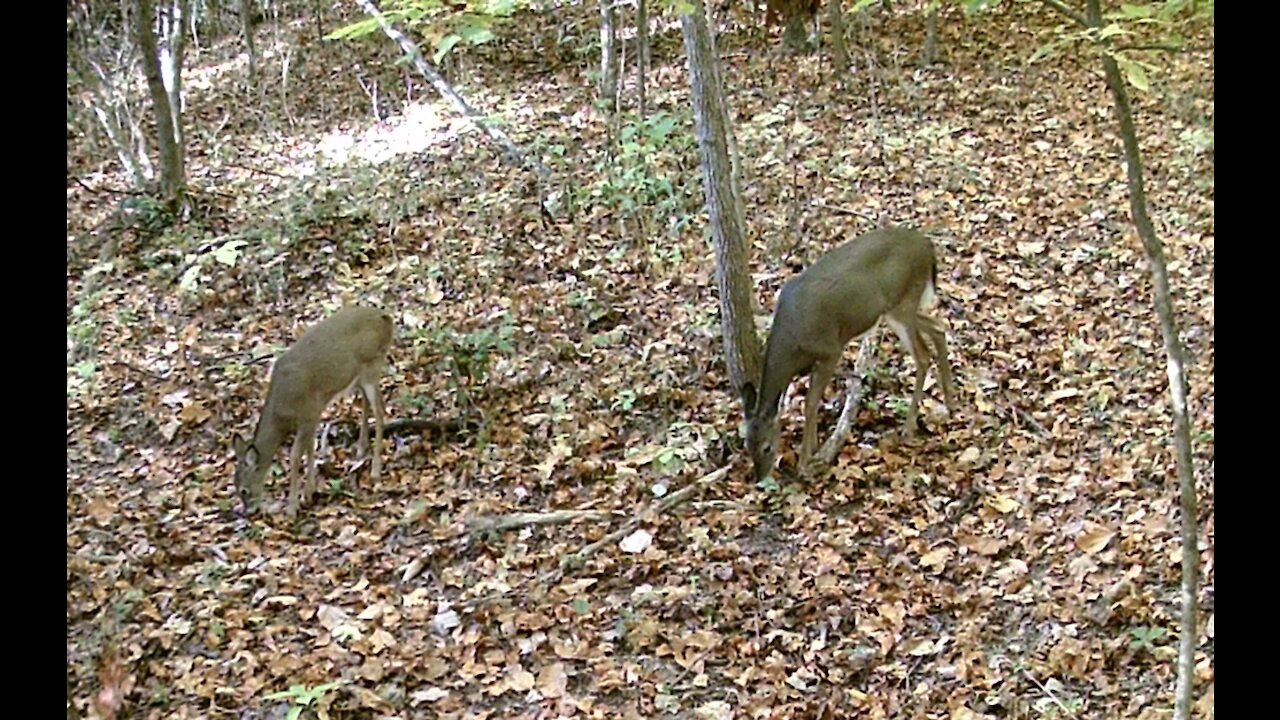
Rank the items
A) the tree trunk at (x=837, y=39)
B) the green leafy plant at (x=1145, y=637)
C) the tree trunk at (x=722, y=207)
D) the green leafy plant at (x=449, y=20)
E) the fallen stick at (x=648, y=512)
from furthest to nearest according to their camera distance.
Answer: the tree trunk at (x=837, y=39), the tree trunk at (x=722, y=207), the fallen stick at (x=648, y=512), the green leafy plant at (x=449, y=20), the green leafy plant at (x=1145, y=637)

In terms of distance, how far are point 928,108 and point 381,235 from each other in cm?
698

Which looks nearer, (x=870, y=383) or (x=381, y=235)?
(x=870, y=383)

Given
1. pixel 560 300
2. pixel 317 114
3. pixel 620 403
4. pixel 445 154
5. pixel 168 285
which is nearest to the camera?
pixel 620 403

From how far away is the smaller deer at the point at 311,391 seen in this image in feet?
26.8

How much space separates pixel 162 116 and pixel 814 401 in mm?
8361

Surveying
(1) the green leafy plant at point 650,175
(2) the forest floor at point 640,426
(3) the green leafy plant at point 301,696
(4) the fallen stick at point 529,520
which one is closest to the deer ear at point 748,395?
(2) the forest floor at point 640,426

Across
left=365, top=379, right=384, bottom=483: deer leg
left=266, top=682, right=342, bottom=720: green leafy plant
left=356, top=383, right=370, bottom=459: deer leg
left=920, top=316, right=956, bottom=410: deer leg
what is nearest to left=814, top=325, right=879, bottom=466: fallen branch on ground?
left=920, top=316, right=956, bottom=410: deer leg

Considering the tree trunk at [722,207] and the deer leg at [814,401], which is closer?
the tree trunk at [722,207]

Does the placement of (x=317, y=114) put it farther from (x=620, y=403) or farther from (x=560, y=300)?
(x=620, y=403)

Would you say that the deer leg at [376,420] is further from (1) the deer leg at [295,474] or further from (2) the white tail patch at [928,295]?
(2) the white tail patch at [928,295]

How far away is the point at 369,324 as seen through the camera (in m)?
8.96

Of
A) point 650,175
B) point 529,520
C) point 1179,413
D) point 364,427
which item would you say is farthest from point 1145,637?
point 650,175

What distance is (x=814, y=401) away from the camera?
26.5 feet
